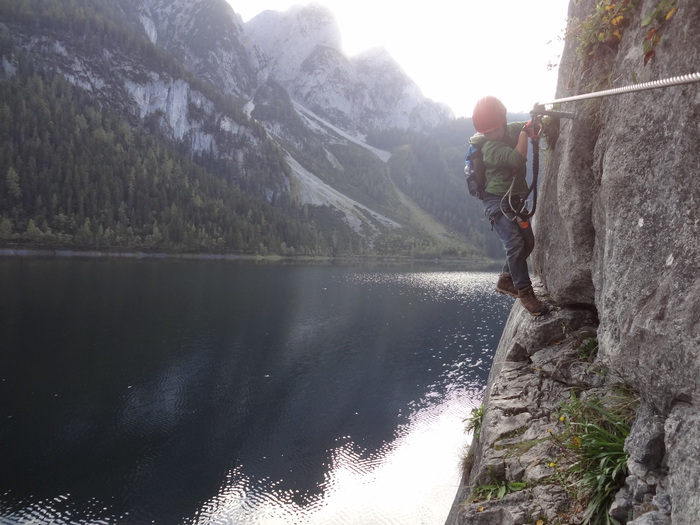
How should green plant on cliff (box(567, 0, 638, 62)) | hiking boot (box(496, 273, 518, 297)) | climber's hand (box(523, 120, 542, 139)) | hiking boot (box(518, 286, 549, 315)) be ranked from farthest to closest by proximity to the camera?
hiking boot (box(496, 273, 518, 297)), hiking boot (box(518, 286, 549, 315)), climber's hand (box(523, 120, 542, 139)), green plant on cliff (box(567, 0, 638, 62))

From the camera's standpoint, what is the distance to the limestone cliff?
149 inches

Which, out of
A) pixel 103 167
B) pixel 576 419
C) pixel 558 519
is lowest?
pixel 558 519

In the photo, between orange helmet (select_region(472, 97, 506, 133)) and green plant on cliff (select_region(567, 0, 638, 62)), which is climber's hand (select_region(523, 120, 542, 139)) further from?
green plant on cliff (select_region(567, 0, 638, 62))

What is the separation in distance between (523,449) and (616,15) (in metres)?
5.94

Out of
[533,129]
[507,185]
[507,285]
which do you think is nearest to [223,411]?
[507,285]

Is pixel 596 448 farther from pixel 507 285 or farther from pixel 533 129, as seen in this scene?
Result: pixel 533 129

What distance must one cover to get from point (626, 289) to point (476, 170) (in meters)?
3.65

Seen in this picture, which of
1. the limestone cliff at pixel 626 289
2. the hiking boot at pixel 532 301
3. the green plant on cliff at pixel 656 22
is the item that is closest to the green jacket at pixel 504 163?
the limestone cliff at pixel 626 289

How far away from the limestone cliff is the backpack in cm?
121

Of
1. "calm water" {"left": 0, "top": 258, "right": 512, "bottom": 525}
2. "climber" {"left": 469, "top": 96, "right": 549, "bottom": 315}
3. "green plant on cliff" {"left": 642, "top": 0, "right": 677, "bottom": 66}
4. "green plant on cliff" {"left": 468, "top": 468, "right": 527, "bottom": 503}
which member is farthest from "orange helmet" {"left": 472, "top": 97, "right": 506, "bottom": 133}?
"calm water" {"left": 0, "top": 258, "right": 512, "bottom": 525}

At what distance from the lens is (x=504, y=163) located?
7.17 m

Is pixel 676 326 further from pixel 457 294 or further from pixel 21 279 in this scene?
pixel 457 294

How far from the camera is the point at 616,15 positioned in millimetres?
5875

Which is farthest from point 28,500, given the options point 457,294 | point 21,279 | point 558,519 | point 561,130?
point 457,294
